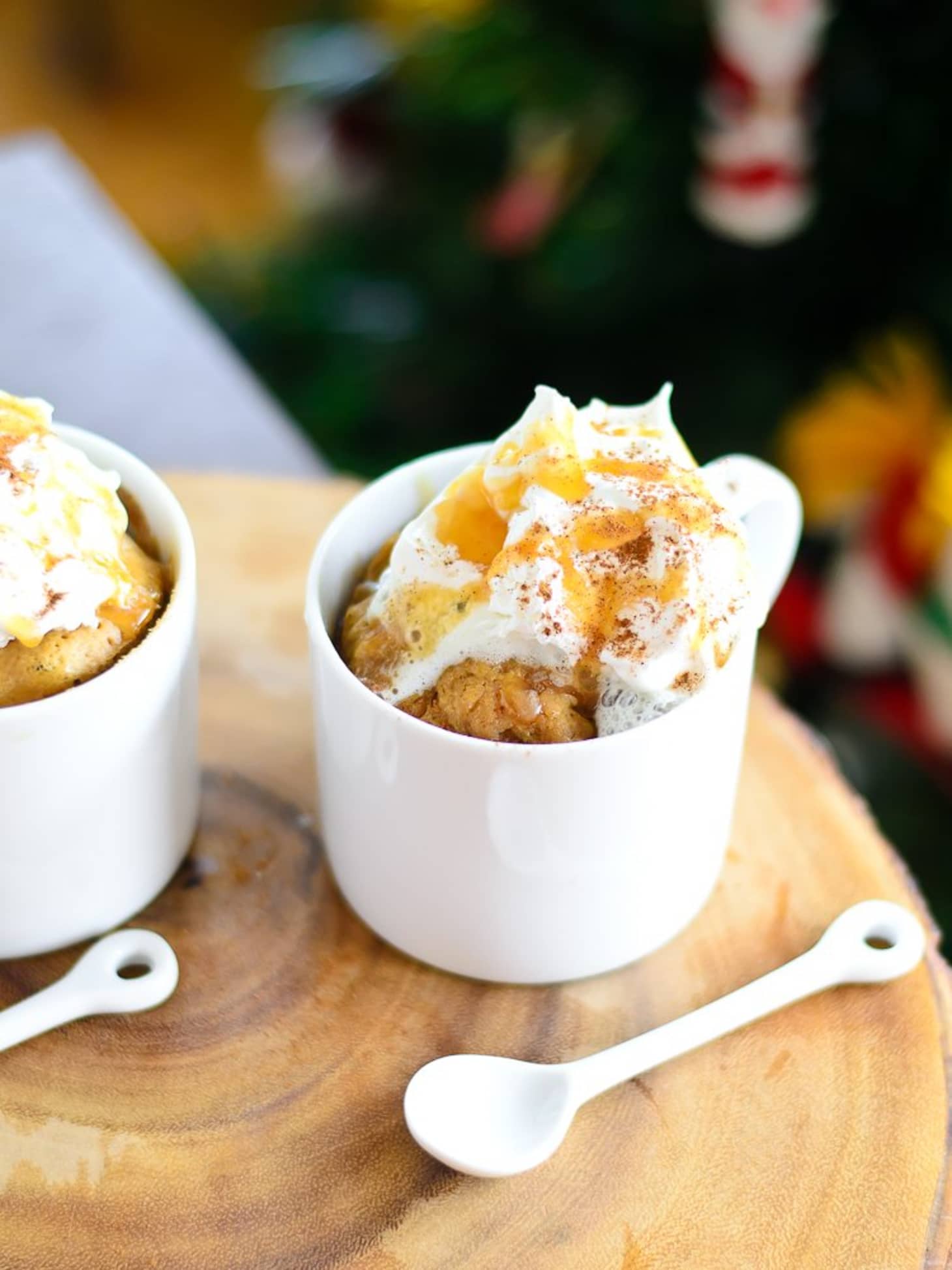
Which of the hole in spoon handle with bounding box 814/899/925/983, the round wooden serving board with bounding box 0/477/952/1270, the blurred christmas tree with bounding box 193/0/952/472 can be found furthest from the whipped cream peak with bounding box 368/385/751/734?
the blurred christmas tree with bounding box 193/0/952/472

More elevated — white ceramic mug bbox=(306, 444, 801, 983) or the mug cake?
the mug cake

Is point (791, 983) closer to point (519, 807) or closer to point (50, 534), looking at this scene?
point (519, 807)

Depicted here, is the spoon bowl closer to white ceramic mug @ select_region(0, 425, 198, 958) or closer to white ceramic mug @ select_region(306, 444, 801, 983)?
white ceramic mug @ select_region(306, 444, 801, 983)

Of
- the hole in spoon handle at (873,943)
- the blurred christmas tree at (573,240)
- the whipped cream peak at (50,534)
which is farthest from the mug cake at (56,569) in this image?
the blurred christmas tree at (573,240)

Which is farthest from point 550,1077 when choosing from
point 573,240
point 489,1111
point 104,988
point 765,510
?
point 573,240

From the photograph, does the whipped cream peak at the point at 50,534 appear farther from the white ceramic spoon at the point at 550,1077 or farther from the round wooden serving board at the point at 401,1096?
the white ceramic spoon at the point at 550,1077

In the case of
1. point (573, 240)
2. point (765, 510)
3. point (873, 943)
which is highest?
point (765, 510)

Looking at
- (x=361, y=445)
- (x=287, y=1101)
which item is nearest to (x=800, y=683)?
(x=361, y=445)
